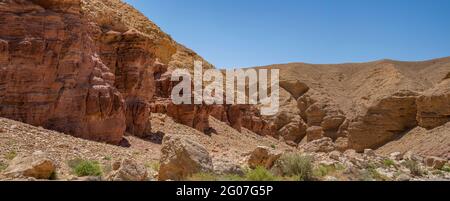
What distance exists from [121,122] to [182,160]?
11.0 meters

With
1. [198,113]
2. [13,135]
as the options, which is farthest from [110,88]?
[198,113]

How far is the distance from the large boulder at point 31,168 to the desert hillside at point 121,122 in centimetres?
3

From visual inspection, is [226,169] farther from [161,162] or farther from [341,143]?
[341,143]

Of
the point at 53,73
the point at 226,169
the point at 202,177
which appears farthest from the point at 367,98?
the point at 202,177

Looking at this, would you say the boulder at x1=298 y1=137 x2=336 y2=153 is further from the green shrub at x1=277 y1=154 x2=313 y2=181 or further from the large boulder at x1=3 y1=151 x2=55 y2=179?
the large boulder at x1=3 y1=151 x2=55 y2=179

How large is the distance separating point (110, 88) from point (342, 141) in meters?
43.7

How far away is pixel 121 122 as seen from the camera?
1923cm

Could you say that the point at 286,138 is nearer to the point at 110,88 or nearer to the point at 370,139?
the point at 370,139

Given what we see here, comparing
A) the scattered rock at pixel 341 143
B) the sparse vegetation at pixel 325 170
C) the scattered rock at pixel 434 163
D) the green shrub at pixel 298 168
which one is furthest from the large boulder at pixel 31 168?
the scattered rock at pixel 341 143

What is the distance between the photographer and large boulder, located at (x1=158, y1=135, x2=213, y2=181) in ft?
28.9

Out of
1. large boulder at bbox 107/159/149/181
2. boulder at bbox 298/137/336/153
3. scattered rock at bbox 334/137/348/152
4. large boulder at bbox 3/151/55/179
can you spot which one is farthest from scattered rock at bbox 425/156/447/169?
scattered rock at bbox 334/137/348/152

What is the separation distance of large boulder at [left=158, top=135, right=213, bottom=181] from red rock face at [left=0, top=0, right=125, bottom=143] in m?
8.72

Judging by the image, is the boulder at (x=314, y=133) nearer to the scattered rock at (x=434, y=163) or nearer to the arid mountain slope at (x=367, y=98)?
the arid mountain slope at (x=367, y=98)
